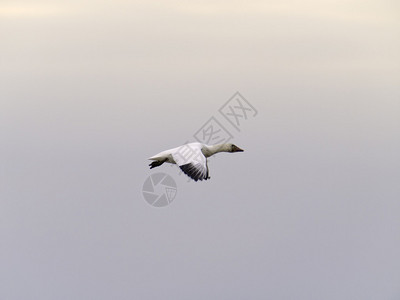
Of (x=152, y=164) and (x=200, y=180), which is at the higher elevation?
(x=152, y=164)

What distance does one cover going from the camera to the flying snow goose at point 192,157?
582 inches

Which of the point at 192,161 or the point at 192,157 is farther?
the point at 192,157

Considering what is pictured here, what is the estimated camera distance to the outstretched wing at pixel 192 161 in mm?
14719

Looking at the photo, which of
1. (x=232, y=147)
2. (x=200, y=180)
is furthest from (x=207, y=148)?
(x=200, y=180)

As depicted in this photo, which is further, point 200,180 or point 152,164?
point 152,164

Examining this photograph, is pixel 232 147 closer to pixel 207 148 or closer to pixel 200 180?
pixel 207 148

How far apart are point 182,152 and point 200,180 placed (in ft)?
3.72

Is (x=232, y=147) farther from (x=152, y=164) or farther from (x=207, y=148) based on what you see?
(x=152, y=164)

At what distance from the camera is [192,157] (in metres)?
15.2

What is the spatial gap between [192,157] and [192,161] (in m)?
0.16

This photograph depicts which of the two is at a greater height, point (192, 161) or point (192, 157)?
point (192, 157)

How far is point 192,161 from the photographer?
15.1 meters

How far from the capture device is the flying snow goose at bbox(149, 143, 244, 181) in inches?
582

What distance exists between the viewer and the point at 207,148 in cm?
1645
